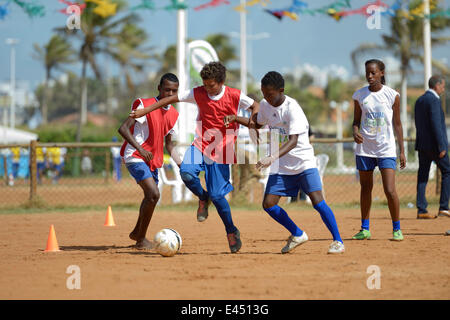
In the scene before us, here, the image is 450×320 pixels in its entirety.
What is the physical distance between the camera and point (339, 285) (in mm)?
5477

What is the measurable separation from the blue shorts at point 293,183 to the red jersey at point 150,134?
5.00 ft

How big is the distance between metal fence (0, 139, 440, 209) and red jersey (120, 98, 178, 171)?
6275 millimetres

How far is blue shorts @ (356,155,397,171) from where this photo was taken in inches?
324

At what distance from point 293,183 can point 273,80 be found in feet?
3.90

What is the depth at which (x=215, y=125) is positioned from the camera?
7.22 meters

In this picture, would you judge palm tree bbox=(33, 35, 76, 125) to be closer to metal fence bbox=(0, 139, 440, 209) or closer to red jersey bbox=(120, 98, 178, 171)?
metal fence bbox=(0, 139, 440, 209)

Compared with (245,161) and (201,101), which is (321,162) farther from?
(201,101)

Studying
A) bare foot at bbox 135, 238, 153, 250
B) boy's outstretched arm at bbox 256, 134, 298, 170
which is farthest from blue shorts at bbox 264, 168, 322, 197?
bare foot at bbox 135, 238, 153, 250

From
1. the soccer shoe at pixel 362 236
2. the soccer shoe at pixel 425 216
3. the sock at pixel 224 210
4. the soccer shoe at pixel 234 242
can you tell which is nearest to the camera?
the sock at pixel 224 210

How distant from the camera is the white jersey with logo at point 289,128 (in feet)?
23.1

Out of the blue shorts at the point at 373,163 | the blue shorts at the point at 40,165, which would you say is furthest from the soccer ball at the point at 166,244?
the blue shorts at the point at 40,165

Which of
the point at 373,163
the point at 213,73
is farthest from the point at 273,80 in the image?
the point at 373,163

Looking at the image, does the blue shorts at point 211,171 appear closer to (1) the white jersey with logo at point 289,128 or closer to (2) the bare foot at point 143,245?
(1) the white jersey with logo at point 289,128
